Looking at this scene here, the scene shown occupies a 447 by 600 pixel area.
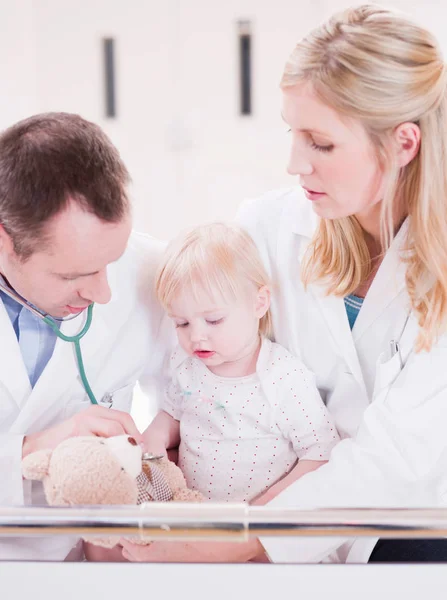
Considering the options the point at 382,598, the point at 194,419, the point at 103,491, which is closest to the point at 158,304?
the point at 194,419

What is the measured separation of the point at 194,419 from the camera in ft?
5.22

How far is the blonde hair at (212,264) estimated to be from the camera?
149 cm

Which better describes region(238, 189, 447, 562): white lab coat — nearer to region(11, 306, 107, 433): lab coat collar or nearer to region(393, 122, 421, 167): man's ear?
region(393, 122, 421, 167): man's ear

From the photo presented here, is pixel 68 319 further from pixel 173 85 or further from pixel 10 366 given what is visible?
pixel 173 85

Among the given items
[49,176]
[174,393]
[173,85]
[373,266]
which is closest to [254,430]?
[174,393]

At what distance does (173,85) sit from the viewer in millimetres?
4039

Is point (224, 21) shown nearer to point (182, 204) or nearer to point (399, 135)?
point (182, 204)

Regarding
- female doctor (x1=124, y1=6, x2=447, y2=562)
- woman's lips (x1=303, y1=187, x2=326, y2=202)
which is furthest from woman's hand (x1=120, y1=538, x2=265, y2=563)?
woman's lips (x1=303, y1=187, x2=326, y2=202)

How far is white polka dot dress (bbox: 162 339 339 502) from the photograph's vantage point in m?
1.53

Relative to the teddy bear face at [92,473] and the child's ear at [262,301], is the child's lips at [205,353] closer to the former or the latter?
the child's ear at [262,301]

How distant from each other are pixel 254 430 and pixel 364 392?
0.24 m

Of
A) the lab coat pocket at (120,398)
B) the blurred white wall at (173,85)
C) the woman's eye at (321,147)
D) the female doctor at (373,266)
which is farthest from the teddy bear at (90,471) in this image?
the blurred white wall at (173,85)

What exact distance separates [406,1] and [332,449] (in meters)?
2.65

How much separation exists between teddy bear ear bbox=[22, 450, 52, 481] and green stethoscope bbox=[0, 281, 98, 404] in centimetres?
26
